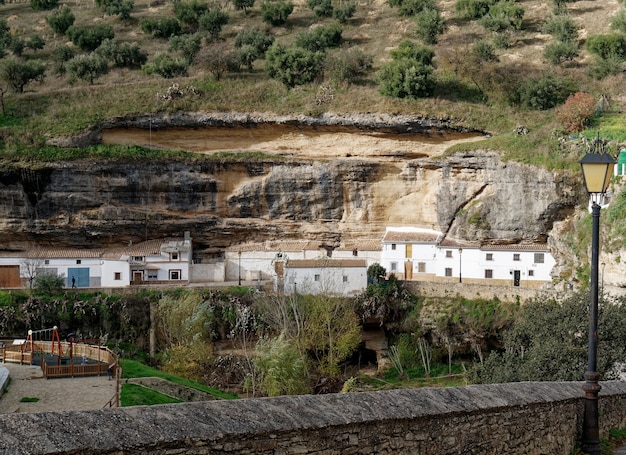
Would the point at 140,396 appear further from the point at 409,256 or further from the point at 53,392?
the point at 409,256

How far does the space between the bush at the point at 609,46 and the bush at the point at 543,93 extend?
6.33 metres

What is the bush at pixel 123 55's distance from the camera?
61750mm

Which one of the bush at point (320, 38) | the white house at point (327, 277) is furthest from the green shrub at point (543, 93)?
the bush at point (320, 38)

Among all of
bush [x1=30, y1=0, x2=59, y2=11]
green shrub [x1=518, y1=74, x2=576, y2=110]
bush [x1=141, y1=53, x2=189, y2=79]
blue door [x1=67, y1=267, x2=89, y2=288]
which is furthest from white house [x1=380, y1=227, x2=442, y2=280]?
bush [x1=30, y1=0, x2=59, y2=11]

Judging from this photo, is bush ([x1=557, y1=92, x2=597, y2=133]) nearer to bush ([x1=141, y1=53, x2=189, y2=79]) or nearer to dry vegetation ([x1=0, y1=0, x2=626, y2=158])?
dry vegetation ([x1=0, y1=0, x2=626, y2=158])

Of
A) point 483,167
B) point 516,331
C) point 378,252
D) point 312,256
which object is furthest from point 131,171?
point 516,331

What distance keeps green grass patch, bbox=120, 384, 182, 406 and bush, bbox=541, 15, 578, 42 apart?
41.6 metres

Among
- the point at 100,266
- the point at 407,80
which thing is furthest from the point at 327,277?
the point at 407,80

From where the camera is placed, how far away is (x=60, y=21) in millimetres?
71312

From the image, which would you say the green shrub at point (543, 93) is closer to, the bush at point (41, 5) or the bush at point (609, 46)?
the bush at point (609, 46)

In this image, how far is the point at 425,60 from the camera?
5334cm

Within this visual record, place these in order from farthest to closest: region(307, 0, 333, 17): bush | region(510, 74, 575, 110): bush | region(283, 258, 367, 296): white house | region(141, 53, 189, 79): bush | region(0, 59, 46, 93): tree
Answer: region(307, 0, 333, 17): bush, region(141, 53, 189, 79): bush, region(0, 59, 46, 93): tree, region(510, 74, 575, 110): bush, region(283, 258, 367, 296): white house

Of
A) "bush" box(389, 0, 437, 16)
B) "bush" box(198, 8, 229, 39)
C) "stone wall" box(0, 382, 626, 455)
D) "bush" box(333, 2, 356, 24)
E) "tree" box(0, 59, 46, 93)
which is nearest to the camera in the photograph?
"stone wall" box(0, 382, 626, 455)

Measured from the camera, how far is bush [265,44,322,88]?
51.8 meters
